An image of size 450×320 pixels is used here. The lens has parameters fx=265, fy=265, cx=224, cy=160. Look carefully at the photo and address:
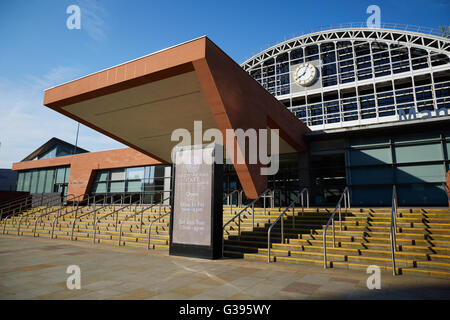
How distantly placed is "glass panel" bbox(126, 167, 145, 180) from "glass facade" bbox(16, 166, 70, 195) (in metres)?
8.57

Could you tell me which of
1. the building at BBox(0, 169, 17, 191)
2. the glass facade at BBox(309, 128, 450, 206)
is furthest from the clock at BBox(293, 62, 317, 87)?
the building at BBox(0, 169, 17, 191)

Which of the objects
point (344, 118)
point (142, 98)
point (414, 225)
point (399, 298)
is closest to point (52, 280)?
point (399, 298)

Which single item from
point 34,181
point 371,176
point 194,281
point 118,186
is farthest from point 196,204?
point 34,181

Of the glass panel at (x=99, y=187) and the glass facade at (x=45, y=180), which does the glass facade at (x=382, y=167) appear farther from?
the glass facade at (x=45, y=180)

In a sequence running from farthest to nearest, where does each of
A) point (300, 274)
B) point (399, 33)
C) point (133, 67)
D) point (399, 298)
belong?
1. point (399, 33)
2. point (133, 67)
3. point (300, 274)
4. point (399, 298)

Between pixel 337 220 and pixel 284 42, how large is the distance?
42.8 metres

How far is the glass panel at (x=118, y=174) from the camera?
24.4 m

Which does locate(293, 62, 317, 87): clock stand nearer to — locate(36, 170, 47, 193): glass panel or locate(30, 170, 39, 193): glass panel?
locate(36, 170, 47, 193): glass panel

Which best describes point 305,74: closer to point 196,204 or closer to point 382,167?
point 382,167

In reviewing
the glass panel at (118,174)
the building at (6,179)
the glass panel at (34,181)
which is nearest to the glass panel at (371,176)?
the glass panel at (118,174)

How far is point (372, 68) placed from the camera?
126 ft

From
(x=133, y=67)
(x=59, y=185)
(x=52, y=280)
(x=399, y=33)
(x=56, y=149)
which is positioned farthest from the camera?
(x=399, y=33)

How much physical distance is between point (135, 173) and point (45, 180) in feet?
44.1

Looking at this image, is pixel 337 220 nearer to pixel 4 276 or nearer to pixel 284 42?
pixel 4 276
